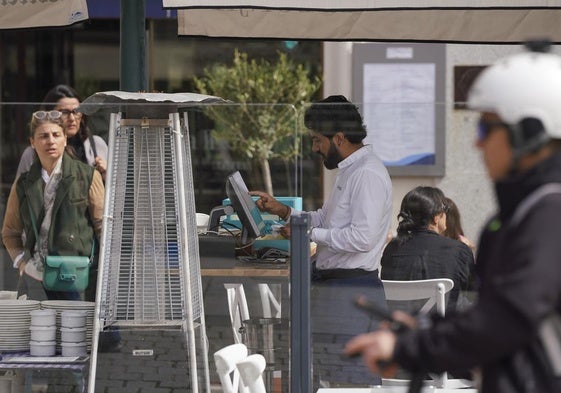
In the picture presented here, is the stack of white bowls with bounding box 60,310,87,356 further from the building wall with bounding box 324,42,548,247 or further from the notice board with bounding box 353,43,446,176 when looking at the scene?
the notice board with bounding box 353,43,446,176

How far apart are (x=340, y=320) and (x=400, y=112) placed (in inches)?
49.2

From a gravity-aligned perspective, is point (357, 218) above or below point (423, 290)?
above

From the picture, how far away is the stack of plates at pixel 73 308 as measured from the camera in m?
5.75

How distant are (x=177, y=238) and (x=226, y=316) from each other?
96 cm

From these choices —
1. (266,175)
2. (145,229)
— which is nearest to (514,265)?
(145,229)

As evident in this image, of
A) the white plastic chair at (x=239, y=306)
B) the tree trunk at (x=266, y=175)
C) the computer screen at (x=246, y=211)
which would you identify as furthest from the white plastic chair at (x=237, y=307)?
the tree trunk at (x=266, y=175)

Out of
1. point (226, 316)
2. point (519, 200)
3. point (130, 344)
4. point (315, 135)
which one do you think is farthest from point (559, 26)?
point (519, 200)

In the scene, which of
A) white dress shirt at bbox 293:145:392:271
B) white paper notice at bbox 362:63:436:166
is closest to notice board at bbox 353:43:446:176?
white paper notice at bbox 362:63:436:166

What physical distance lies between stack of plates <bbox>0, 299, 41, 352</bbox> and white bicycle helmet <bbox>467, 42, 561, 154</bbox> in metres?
3.47

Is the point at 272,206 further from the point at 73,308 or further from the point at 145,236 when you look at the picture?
the point at 73,308

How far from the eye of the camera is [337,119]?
6.18m

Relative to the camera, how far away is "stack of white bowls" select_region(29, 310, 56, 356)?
18.9 ft

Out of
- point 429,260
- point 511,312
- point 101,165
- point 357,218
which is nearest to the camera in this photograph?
point 511,312

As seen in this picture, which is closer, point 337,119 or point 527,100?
point 527,100
